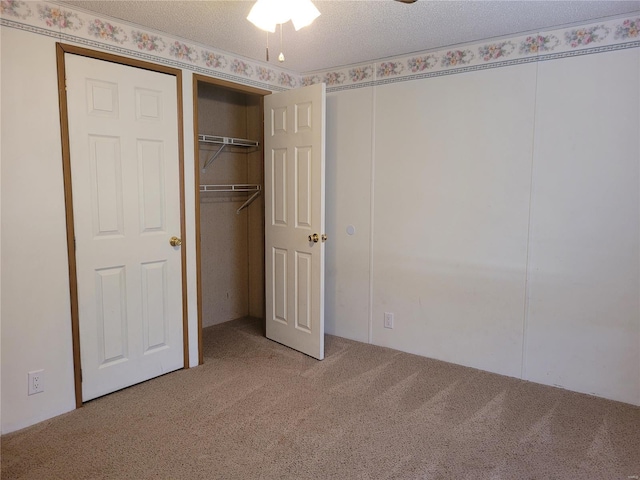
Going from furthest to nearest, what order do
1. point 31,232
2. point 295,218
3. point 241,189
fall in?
point 241,189
point 295,218
point 31,232

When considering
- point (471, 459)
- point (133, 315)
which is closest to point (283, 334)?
point (133, 315)

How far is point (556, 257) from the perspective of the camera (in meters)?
2.76

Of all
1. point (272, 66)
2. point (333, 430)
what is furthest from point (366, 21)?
point (333, 430)

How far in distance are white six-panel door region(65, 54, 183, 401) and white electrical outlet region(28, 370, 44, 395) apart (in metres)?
0.22

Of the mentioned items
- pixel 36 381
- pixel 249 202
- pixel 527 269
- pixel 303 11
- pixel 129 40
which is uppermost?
pixel 129 40

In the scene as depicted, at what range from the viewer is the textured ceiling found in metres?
2.34

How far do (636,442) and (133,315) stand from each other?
9.47 feet

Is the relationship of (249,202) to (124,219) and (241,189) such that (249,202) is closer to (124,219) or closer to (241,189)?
(241,189)

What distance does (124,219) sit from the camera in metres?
2.71

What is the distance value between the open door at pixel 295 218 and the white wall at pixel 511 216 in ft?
1.64

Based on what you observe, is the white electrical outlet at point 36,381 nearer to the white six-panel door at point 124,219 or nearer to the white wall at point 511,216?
the white six-panel door at point 124,219

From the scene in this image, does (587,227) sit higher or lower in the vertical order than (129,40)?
lower

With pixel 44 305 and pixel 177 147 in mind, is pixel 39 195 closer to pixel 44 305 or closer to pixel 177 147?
pixel 44 305

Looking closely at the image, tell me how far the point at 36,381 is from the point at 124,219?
1.00m
